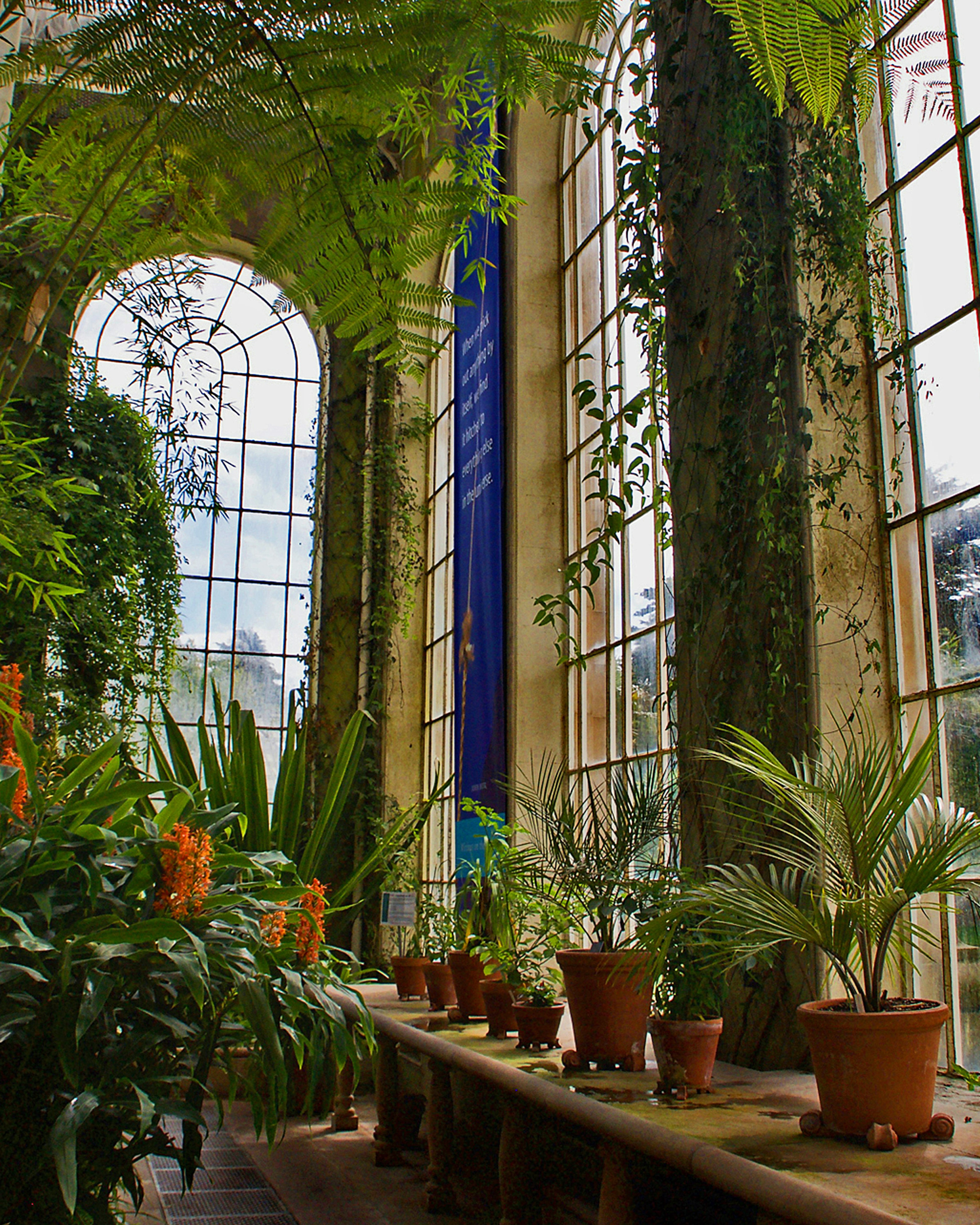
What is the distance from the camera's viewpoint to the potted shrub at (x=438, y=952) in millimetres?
4008

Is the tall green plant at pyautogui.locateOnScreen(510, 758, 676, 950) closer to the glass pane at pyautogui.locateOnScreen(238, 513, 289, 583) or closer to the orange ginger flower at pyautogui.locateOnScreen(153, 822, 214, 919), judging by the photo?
the orange ginger flower at pyautogui.locateOnScreen(153, 822, 214, 919)

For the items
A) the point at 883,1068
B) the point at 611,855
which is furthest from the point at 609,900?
the point at 883,1068

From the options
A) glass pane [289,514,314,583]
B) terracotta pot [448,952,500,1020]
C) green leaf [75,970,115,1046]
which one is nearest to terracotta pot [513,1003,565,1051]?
terracotta pot [448,952,500,1020]

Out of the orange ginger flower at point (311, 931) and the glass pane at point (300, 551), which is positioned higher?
the glass pane at point (300, 551)

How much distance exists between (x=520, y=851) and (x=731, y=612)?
3.38 feet

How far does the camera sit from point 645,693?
4.21m

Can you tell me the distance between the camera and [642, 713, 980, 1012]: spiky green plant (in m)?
1.88

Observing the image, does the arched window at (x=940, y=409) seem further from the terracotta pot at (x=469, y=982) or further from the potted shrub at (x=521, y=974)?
the terracotta pot at (x=469, y=982)

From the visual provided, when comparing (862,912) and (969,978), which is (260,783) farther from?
(969,978)

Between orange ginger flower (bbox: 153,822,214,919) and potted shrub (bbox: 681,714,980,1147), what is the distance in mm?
879

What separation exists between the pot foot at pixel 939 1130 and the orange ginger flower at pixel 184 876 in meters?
1.28

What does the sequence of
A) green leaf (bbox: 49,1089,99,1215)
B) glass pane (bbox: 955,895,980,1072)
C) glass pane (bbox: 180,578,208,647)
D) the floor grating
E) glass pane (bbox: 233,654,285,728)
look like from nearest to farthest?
green leaf (bbox: 49,1089,99,1215) < glass pane (bbox: 955,895,980,1072) < the floor grating < glass pane (bbox: 180,578,208,647) < glass pane (bbox: 233,654,285,728)

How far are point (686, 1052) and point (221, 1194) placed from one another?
1.95 metres

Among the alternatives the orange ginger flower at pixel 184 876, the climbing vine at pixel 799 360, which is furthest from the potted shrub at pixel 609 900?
the orange ginger flower at pixel 184 876
